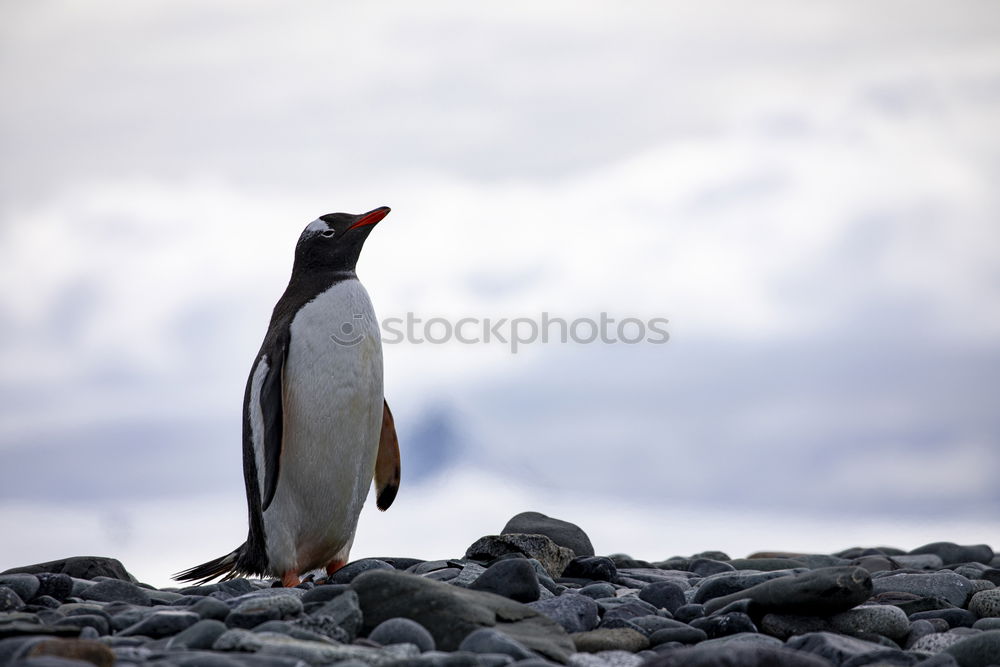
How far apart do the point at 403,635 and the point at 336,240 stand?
131 inches

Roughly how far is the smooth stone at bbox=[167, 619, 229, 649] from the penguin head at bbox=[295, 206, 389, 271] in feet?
10.3

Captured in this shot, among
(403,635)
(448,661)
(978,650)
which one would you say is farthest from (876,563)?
(448,661)

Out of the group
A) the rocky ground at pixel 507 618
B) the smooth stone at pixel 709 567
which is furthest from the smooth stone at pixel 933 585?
the smooth stone at pixel 709 567

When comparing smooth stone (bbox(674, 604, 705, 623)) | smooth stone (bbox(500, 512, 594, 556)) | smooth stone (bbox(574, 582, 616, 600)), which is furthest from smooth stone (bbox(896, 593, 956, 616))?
smooth stone (bbox(500, 512, 594, 556))

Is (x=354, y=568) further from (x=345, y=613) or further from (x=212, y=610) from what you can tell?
(x=345, y=613)

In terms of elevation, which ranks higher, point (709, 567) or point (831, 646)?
point (709, 567)

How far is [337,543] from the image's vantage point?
22.3 feet

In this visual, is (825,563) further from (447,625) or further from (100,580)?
(100,580)

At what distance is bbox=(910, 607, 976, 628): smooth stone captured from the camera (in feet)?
19.4

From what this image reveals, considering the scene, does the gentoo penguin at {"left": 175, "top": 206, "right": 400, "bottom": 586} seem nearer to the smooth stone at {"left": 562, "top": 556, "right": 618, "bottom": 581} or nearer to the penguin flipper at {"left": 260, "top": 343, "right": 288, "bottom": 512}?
the penguin flipper at {"left": 260, "top": 343, "right": 288, "bottom": 512}

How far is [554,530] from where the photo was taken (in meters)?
7.40

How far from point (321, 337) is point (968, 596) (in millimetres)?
4246

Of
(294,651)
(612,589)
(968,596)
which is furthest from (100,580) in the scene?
(968,596)

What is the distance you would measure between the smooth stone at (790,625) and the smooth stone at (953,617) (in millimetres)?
854
